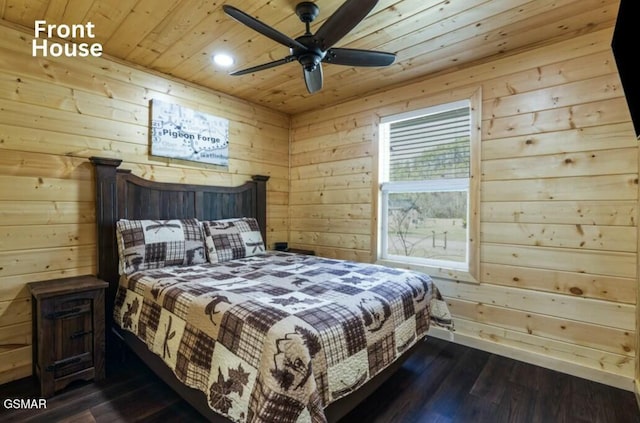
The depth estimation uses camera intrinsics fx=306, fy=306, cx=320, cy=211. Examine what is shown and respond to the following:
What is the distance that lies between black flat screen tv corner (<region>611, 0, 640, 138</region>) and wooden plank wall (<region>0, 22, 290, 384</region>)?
3.34m

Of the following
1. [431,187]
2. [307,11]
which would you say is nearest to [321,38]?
[307,11]

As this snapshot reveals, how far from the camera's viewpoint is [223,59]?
8.75 feet

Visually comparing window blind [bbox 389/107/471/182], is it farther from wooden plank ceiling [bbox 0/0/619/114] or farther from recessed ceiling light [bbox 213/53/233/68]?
recessed ceiling light [bbox 213/53/233/68]

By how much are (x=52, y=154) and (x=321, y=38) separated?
7.14 ft

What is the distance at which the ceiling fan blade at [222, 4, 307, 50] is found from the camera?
62.0 inches

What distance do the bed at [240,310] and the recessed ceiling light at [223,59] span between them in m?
1.21

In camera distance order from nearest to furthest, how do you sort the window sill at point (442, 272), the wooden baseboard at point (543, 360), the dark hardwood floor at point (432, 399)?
1. the dark hardwood floor at point (432, 399)
2. the wooden baseboard at point (543, 360)
3. the window sill at point (442, 272)

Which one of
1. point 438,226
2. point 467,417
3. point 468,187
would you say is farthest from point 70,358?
point 468,187

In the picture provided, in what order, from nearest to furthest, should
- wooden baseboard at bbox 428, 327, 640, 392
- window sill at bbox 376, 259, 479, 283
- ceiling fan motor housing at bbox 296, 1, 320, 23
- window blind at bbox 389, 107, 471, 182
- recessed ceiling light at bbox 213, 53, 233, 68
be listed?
ceiling fan motor housing at bbox 296, 1, 320, 23 < wooden baseboard at bbox 428, 327, 640, 392 < recessed ceiling light at bbox 213, 53, 233, 68 < window sill at bbox 376, 259, 479, 283 < window blind at bbox 389, 107, 471, 182

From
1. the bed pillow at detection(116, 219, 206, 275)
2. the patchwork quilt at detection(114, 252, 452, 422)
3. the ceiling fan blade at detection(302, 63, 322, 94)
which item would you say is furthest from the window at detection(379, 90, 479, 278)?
the bed pillow at detection(116, 219, 206, 275)

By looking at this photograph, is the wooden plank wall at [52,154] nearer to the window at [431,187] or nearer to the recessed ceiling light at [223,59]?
the recessed ceiling light at [223,59]

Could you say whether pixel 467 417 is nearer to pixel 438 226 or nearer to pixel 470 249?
pixel 470 249

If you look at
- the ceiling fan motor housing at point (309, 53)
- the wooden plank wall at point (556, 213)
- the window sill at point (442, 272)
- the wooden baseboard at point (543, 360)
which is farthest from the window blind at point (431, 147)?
the ceiling fan motor housing at point (309, 53)

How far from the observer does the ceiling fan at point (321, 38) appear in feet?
5.08
